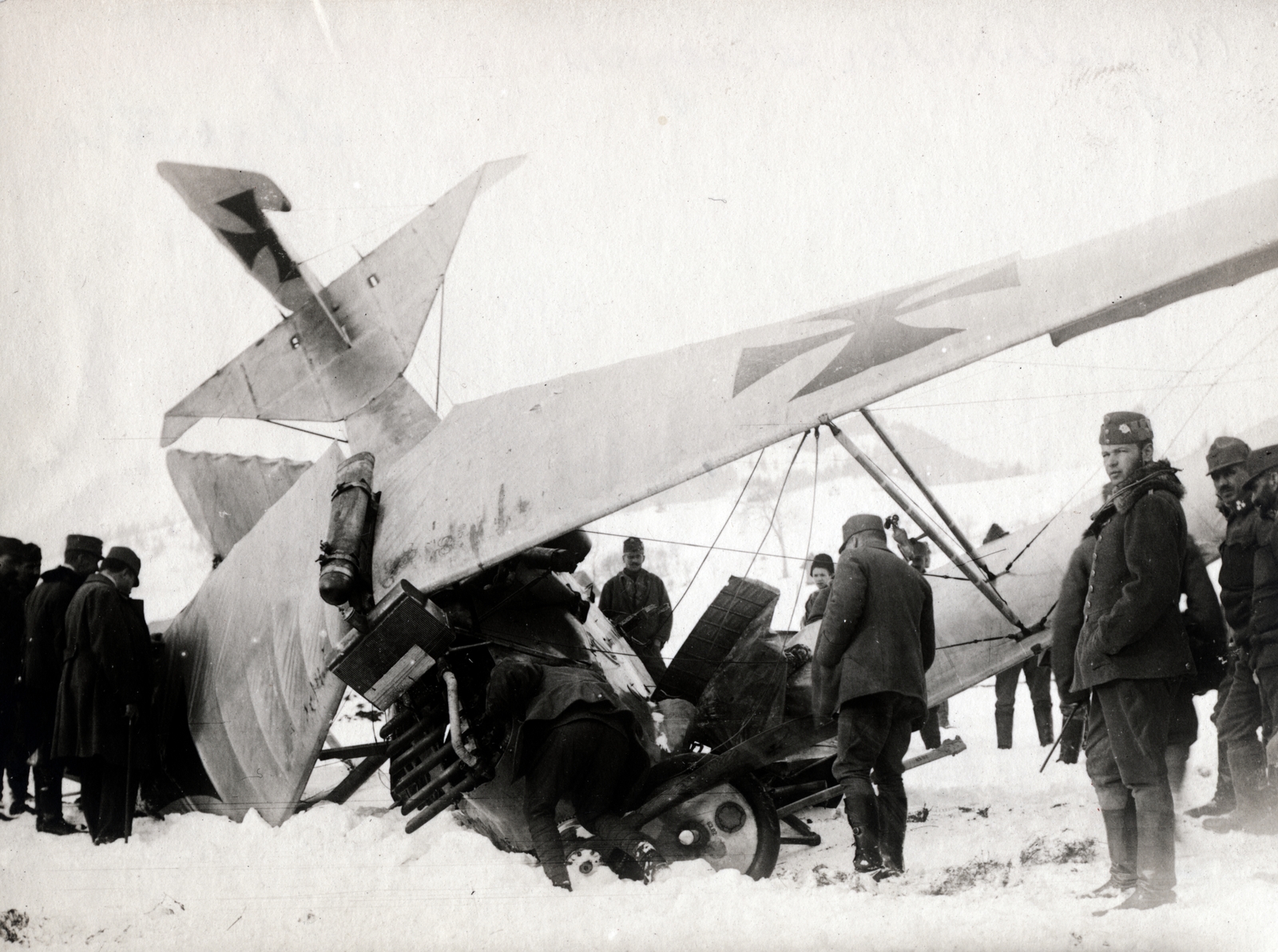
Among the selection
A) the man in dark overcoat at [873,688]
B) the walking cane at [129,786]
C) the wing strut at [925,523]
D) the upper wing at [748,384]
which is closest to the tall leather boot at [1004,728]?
the wing strut at [925,523]

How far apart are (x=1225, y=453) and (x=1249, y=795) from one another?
4.03ft

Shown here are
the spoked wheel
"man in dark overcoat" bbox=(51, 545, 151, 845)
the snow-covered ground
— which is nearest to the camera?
the snow-covered ground

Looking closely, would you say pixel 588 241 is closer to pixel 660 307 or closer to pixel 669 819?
pixel 660 307

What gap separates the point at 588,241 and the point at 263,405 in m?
2.07

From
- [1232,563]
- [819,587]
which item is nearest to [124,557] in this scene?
[819,587]

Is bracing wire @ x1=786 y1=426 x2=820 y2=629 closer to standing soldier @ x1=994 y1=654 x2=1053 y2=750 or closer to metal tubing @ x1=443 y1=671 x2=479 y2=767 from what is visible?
standing soldier @ x1=994 y1=654 x2=1053 y2=750

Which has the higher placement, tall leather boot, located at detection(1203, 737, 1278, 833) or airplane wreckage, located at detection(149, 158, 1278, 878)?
airplane wreckage, located at detection(149, 158, 1278, 878)

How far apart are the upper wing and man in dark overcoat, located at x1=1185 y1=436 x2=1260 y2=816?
0.63 m

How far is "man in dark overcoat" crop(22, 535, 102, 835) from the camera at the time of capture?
4918mm

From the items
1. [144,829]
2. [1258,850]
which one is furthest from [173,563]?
[1258,850]

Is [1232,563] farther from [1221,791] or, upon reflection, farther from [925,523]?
[925,523]

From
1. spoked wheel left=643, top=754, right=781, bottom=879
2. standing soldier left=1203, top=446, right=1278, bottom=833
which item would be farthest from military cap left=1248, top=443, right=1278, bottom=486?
spoked wheel left=643, top=754, right=781, bottom=879

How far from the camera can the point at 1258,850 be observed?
360 cm

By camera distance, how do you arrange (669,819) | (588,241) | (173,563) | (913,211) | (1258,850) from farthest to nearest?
(173,563), (588,241), (913,211), (669,819), (1258,850)
